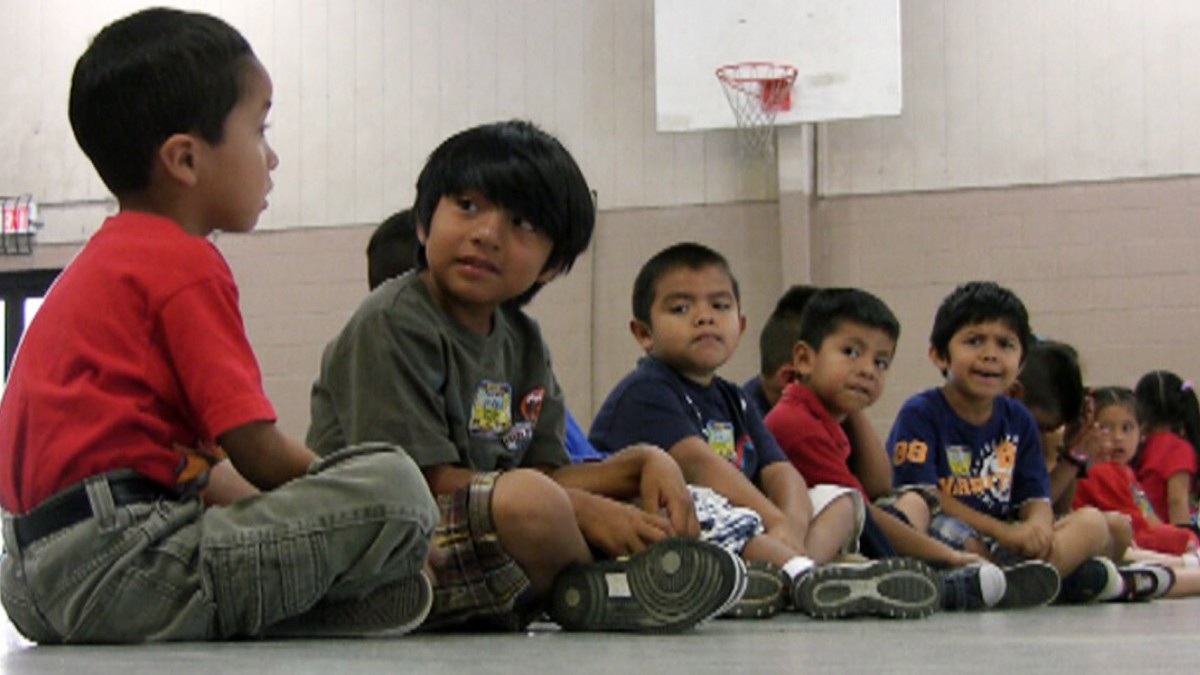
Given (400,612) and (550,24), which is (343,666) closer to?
(400,612)

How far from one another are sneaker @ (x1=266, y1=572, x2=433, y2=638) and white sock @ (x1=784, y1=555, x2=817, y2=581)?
1085mm

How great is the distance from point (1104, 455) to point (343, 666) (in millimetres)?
4802

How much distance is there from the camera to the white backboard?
705cm

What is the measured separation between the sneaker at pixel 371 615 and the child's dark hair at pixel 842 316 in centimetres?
214

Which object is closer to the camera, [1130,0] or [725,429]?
[725,429]

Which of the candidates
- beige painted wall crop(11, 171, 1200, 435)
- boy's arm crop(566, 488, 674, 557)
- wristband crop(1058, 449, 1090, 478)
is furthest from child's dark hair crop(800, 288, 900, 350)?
beige painted wall crop(11, 171, 1200, 435)

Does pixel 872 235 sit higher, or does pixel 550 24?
pixel 550 24

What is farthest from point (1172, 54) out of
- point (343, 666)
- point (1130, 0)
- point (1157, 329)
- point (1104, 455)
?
point (343, 666)

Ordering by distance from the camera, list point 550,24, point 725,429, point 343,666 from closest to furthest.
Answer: point 343,666 → point 725,429 → point 550,24

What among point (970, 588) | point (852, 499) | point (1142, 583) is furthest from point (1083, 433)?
point (970, 588)

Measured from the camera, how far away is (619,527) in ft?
7.20

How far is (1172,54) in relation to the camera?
7.50 m

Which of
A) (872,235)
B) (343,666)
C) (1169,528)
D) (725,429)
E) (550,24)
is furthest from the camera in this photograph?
(550,24)

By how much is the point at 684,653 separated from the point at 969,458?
8.90 feet
